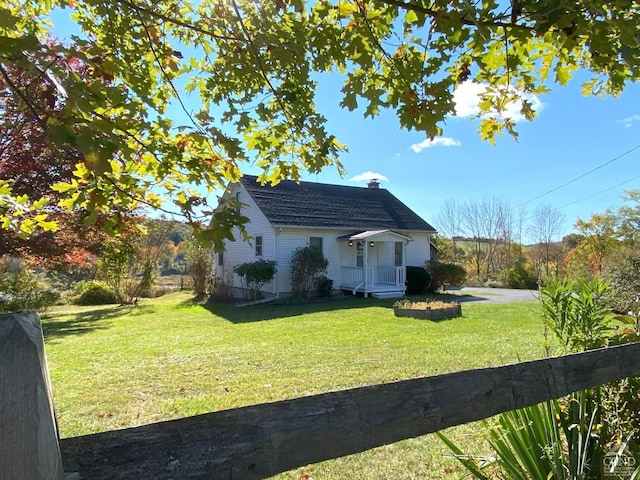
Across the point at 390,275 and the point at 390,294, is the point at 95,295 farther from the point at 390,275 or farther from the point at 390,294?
the point at 390,275

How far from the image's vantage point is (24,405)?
699 mm

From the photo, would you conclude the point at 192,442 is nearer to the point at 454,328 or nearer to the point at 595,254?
the point at 454,328

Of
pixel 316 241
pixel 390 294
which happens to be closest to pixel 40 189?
pixel 316 241

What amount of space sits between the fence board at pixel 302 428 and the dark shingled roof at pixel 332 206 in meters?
15.8

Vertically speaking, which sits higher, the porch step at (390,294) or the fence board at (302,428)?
the fence board at (302,428)

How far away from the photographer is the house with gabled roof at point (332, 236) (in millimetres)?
18453

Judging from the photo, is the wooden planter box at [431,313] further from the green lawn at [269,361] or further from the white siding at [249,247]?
the white siding at [249,247]

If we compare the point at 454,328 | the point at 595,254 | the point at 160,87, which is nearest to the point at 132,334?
the point at 454,328

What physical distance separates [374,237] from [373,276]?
73.8 inches

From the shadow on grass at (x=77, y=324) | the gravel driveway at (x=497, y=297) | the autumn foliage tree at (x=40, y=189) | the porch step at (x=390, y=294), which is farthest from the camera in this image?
the porch step at (x=390, y=294)

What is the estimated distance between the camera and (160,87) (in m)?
2.85

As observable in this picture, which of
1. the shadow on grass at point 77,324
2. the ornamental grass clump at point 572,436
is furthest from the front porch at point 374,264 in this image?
the ornamental grass clump at point 572,436

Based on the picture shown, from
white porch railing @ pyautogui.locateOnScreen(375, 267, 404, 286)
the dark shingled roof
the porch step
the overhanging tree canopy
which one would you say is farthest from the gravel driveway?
the overhanging tree canopy

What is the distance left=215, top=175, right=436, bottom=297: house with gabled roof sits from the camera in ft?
60.5
